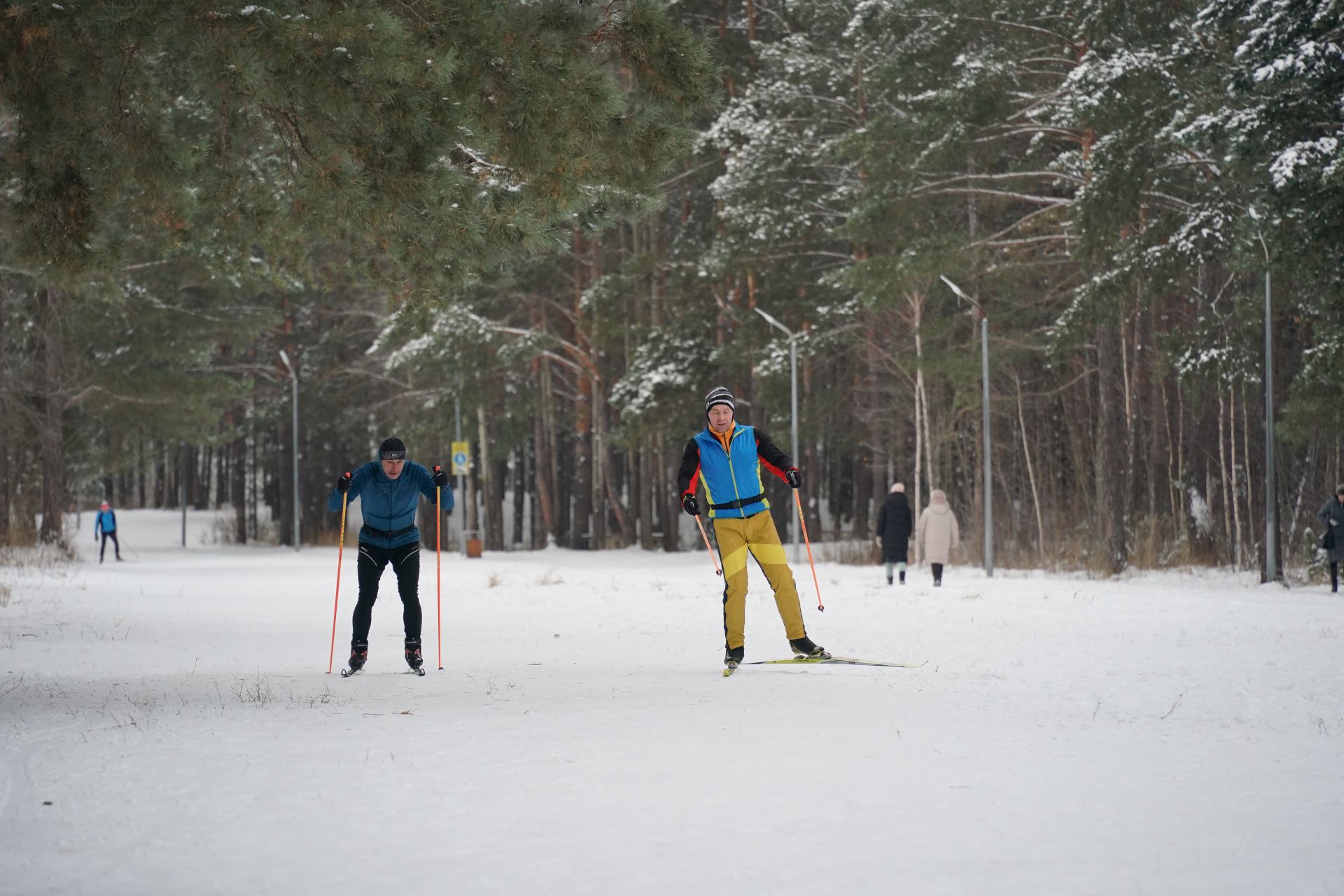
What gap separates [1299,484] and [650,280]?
20.8 m

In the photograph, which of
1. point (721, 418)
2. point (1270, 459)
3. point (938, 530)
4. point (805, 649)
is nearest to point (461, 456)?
point (938, 530)

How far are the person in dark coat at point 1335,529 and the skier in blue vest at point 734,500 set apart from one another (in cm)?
1296

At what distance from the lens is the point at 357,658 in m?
10.8

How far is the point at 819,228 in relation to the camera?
3616 cm

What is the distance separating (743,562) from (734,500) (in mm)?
443

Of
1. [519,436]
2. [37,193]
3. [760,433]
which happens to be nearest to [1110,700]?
[760,433]

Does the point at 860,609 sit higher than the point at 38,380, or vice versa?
the point at 38,380

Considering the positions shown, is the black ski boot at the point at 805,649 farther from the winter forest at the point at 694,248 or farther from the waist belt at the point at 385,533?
the winter forest at the point at 694,248

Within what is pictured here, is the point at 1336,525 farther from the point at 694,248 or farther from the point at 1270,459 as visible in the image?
the point at 694,248

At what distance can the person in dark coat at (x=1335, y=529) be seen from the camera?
20.3 m

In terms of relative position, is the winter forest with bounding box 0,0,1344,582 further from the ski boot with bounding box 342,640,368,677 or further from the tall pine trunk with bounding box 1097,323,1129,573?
the ski boot with bounding box 342,640,368,677

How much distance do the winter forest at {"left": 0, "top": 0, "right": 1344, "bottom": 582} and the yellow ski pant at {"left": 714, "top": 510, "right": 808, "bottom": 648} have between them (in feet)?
9.16

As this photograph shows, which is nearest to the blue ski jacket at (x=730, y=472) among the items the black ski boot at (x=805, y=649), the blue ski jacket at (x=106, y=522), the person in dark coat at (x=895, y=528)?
the black ski boot at (x=805, y=649)

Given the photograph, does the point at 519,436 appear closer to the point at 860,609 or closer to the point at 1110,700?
the point at 860,609
